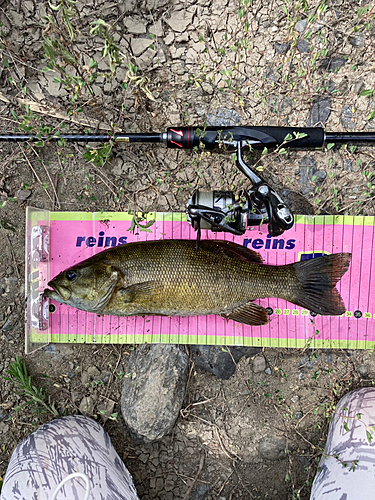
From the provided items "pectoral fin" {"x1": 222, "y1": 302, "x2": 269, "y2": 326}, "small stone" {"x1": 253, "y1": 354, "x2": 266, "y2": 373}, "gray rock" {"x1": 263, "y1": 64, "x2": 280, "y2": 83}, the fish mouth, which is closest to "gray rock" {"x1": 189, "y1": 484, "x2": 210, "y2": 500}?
"small stone" {"x1": 253, "y1": 354, "x2": 266, "y2": 373}

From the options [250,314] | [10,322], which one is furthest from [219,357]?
[10,322]

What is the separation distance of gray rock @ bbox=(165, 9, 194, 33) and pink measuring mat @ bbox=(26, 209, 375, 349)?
1590 mm

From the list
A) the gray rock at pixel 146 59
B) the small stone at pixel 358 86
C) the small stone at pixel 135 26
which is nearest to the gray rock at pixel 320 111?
the small stone at pixel 358 86

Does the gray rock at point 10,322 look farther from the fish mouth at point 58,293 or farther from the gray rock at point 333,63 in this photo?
the gray rock at point 333,63

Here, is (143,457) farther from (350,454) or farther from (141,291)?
(350,454)

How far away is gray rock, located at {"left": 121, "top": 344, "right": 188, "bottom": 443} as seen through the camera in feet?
9.70

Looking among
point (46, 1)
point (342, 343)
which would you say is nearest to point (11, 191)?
point (46, 1)

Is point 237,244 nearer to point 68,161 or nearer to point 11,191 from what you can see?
point 68,161

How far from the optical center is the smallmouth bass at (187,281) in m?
2.67

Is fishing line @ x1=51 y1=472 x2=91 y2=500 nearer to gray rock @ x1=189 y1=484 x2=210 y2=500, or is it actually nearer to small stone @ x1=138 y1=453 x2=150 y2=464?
small stone @ x1=138 y1=453 x2=150 y2=464

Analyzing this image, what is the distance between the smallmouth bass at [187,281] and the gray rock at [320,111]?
1.16 meters

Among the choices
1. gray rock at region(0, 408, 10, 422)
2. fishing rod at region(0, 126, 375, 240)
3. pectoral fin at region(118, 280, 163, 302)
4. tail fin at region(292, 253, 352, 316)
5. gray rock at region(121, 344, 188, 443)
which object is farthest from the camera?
gray rock at region(0, 408, 10, 422)

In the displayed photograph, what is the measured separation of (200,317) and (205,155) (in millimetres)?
1361

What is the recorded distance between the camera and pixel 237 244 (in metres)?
2.89
